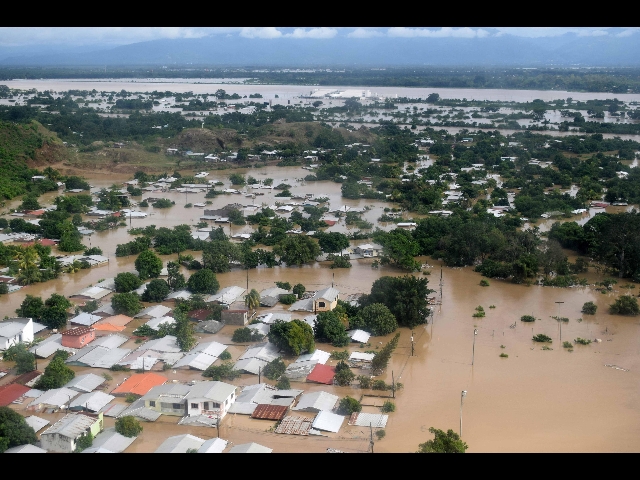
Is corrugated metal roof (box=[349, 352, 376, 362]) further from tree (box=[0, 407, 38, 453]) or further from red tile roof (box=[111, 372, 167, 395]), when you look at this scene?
tree (box=[0, 407, 38, 453])

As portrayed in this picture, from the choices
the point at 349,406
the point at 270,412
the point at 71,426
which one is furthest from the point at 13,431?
the point at 349,406

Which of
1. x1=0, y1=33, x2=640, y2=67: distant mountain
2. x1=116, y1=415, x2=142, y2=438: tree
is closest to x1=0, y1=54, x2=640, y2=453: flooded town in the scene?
x1=116, y1=415, x2=142, y2=438: tree

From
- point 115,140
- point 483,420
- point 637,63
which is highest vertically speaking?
point 637,63

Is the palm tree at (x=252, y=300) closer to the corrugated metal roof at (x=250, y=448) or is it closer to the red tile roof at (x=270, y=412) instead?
the red tile roof at (x=270, y=412)

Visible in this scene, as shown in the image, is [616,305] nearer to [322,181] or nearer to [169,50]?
[322,181]

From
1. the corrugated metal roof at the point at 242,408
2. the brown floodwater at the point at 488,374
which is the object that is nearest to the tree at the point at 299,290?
the brown floodwater at the point at 488,374

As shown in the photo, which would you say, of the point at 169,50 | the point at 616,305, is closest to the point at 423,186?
the point at 616,305
